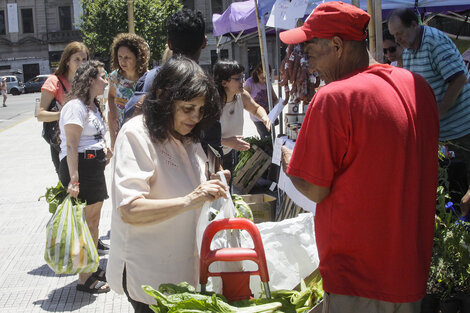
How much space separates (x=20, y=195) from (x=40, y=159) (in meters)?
3.28

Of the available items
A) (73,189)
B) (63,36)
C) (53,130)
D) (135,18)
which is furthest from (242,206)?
(63,36)

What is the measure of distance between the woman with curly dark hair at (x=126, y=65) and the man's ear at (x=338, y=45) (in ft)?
10.3

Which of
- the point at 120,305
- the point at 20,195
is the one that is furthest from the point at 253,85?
the point at 120,305

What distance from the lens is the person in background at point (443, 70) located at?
381 centimetres

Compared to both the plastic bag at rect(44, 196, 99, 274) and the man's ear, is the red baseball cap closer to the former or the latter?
the man's ear

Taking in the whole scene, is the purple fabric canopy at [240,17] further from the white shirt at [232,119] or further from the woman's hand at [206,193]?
the woman's hand at [206,193]

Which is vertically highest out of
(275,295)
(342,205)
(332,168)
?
(332,168)

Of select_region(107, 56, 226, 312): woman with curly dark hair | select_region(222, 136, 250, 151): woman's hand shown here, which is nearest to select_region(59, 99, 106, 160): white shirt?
select_region(222, 136, 250, 151): woman's hand

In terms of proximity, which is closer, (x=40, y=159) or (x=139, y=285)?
(x=139, y=285)

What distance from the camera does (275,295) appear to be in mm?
2443

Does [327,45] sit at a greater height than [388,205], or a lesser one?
greater

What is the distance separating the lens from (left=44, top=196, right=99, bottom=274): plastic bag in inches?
152

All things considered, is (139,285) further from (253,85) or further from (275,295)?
(253,85)

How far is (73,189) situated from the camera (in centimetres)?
411
